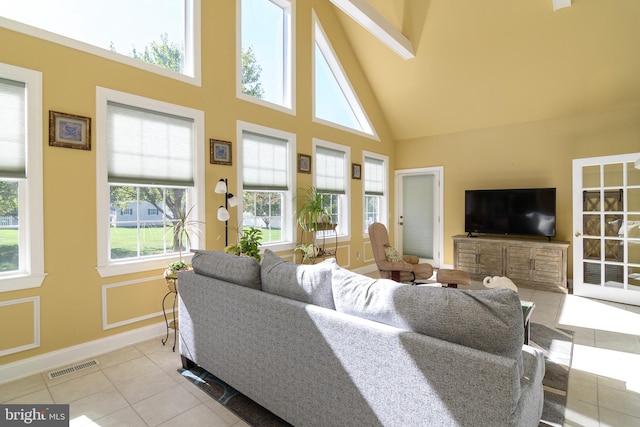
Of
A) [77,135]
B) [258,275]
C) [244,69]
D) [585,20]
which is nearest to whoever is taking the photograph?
[258,275]

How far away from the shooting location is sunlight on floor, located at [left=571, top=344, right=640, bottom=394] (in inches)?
94.5

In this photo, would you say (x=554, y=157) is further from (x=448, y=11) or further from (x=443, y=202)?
(x=448, y=11)

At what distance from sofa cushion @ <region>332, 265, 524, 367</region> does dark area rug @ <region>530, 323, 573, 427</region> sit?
4.06 ft

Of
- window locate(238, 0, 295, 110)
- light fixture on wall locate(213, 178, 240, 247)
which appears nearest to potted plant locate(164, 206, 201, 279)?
light fixture on wall locate(213, 178, 240, 247)

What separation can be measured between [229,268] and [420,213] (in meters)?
5.29

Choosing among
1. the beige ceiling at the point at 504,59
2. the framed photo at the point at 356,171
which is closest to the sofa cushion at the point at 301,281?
the framed photo at the point at 356,171

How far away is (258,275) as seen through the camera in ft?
6.78

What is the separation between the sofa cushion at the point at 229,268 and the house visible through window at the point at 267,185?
1.78 metres

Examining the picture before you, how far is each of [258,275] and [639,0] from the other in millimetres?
5150

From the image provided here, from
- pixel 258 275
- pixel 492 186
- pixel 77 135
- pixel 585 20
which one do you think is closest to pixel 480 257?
pixel 492 186

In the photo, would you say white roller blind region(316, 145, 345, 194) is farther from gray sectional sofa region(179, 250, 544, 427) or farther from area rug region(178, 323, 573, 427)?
area rug region(178, 323, 573, 427)

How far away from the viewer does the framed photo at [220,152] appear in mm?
3689

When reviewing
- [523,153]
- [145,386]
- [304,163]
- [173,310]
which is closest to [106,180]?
[173,310]

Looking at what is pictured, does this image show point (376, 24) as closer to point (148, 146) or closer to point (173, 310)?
point (148, 146)
